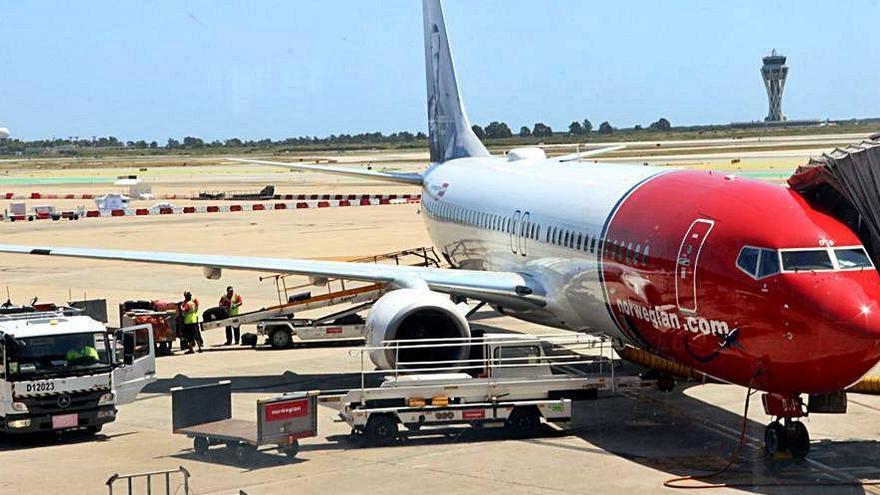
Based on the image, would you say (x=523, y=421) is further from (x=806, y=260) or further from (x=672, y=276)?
(x=806, y=260)

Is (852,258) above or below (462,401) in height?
above

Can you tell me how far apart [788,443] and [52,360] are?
11.7 meters

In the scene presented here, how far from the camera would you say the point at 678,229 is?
2011cm

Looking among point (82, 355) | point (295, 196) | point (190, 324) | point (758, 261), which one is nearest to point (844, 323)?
point (758, 261)

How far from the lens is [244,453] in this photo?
20391 mm

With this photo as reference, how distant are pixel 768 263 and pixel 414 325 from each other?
27.1 ft

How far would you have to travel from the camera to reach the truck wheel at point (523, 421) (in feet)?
70.7

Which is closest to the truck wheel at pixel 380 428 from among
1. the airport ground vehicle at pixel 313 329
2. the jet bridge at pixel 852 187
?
the jet bridge at pixel 852 187

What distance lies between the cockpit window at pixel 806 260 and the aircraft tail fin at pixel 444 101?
21.3 m

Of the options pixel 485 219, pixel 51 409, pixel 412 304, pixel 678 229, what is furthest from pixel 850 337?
pixel 485 219

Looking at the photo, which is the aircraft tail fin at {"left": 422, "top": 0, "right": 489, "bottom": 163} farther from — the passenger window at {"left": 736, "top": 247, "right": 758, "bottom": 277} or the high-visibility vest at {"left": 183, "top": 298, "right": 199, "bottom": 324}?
the passenger window at {"left": 736, "top": 247, "right": 758, "bottom": 277}

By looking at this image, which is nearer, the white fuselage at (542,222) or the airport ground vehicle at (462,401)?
the airport ground vehicle at (462,401)

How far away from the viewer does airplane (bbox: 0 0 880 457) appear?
688 inches

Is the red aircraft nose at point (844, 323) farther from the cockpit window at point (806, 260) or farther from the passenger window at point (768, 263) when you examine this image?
the passenger window at point (768, 263)
